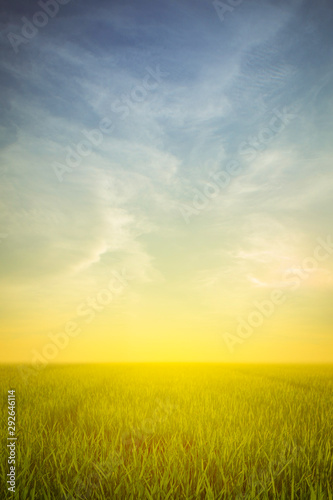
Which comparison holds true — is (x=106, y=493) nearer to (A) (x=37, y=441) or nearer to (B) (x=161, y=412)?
(A) (x=37, y=441)

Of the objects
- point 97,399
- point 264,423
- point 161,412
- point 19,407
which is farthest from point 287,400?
point 19,407

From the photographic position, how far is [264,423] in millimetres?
5395

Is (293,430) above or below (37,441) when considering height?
below

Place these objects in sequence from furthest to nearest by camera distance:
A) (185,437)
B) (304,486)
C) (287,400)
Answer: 1. (287,400)
2. (185,437)
3. (304,486)

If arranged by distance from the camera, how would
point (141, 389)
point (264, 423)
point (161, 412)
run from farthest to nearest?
point (141, 389)
point (161, 412)
point (264, 423)

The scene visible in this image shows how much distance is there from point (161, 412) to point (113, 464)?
300cm

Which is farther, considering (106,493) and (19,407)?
(19,407)

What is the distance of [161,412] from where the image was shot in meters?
6.02

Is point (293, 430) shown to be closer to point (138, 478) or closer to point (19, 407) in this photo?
point (138, 478)

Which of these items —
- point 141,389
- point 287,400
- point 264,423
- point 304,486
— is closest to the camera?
point 304,486

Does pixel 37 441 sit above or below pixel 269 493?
above

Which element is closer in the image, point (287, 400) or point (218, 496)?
point (218, 496)

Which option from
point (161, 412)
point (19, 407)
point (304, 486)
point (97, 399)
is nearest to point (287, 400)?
point (161, 412)

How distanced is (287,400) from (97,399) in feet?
15.8
